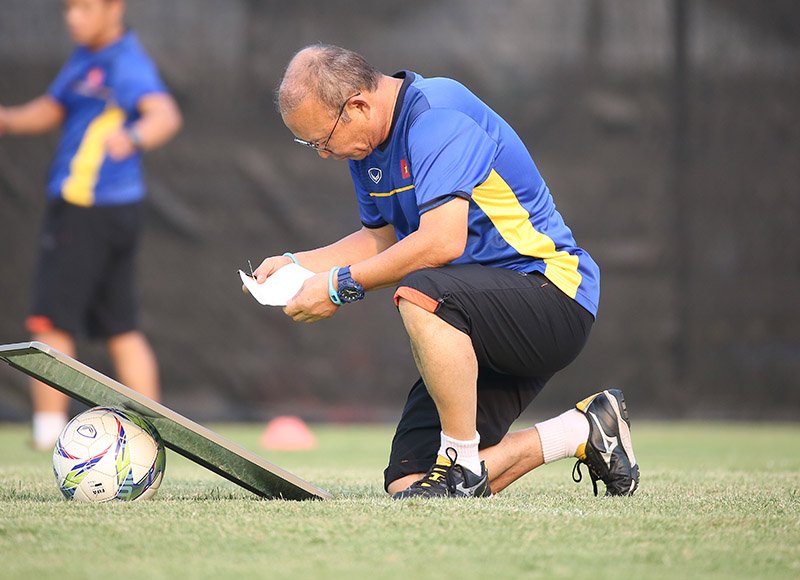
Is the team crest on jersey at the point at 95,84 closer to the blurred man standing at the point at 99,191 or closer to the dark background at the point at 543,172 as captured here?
the blurred man standing at the point at 99,191

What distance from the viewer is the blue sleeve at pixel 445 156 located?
3.04 m

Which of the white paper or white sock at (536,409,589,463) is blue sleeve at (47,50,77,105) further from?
white sock at (536,409,589,463)

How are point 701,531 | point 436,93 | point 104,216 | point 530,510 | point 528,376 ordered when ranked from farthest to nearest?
point 104,216 → point 528,376 → point 436,93 → point 530,510 → point 701,531

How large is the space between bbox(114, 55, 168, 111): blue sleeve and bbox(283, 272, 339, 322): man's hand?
3.42 metres

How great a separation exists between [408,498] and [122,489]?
2.45 ft

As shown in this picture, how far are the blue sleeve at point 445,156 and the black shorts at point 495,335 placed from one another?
0.22m

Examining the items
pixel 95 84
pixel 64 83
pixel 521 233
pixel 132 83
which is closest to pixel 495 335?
pixel 521 233

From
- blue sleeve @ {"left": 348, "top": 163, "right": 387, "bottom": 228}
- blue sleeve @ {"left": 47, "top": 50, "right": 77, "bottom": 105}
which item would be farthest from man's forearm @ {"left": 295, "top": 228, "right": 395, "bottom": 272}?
blue sleeve @ {"left": 47, "top": 50, "right": 77, "bottom": 105}

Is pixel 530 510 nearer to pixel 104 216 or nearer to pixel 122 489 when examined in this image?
pixel 122 489

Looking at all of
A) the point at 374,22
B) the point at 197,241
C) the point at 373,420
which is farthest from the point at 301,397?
the point at 374,22

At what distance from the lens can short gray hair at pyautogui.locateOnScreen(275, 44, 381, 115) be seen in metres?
3.09

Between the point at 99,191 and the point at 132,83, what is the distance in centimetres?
62

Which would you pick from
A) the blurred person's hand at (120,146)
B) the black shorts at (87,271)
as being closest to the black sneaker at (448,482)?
the black shorts at (87,271)

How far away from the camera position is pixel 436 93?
3.20 meters
